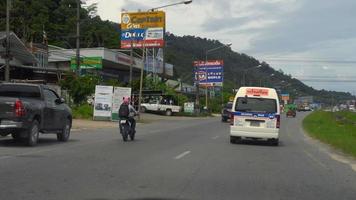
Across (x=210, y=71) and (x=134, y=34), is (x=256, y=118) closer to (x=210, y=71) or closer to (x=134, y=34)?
(x=134, y=34)

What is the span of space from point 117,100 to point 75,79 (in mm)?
5714

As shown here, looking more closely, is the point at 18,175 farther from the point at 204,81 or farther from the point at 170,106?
the point at 204,81

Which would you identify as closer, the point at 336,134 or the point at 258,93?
the point at 258,93

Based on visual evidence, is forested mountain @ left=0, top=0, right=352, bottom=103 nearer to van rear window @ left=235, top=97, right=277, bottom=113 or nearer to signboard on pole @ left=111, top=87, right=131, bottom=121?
signboard on pole @ left=111, top=87, right=131, bottom=121

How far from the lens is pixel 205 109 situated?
83125 mm

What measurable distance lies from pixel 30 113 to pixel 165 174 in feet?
24.6

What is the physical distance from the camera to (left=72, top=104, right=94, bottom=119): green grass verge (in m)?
45.0

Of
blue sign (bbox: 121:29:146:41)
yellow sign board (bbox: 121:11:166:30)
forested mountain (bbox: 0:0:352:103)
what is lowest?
blue sign (bbox: 121:29:146:41)

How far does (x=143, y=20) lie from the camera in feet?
185

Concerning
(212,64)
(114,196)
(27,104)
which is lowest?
(114,196)

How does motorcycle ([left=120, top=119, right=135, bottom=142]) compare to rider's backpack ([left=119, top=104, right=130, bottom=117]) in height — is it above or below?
below

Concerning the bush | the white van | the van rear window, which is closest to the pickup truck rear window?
the white van

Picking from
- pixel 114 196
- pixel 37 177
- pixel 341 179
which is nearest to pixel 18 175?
pixel 37 177

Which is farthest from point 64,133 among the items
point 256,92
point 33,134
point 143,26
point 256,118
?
point 143,26
